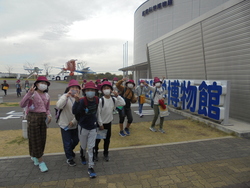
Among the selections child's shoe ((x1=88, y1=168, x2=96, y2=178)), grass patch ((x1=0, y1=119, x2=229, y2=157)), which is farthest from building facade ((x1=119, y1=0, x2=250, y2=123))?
child's shoe ((x1=88, y1=168, x2=96, y2=178))

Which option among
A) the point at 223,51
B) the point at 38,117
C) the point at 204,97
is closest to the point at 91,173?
the point at 38,117

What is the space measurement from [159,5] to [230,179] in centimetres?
3499

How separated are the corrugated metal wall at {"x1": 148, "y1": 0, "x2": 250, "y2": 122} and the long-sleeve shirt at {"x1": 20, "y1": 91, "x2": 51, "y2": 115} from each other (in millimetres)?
6828

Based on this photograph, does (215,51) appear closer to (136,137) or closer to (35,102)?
(136,137)

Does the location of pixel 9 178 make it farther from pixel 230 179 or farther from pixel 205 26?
pixel 205 26

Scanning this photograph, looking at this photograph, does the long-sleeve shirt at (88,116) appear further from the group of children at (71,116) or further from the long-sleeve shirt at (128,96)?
the long-sleeve shirt at (128,96)

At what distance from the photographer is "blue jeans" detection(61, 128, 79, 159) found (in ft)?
11.9

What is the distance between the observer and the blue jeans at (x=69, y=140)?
11.9 ft

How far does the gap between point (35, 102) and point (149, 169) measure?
253 centimetres

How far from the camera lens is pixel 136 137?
559cm

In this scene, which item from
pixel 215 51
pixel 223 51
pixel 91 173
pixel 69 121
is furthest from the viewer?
pixel 215 51

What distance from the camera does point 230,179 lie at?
10.4ft

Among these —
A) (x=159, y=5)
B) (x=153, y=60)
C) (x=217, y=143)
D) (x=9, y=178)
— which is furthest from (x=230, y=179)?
(x=159, y=5)

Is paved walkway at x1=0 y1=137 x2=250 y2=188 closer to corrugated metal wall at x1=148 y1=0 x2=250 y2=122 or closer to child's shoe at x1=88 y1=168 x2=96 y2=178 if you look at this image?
child's shoe at x1=88 y1=168 x2=96 y2=178
